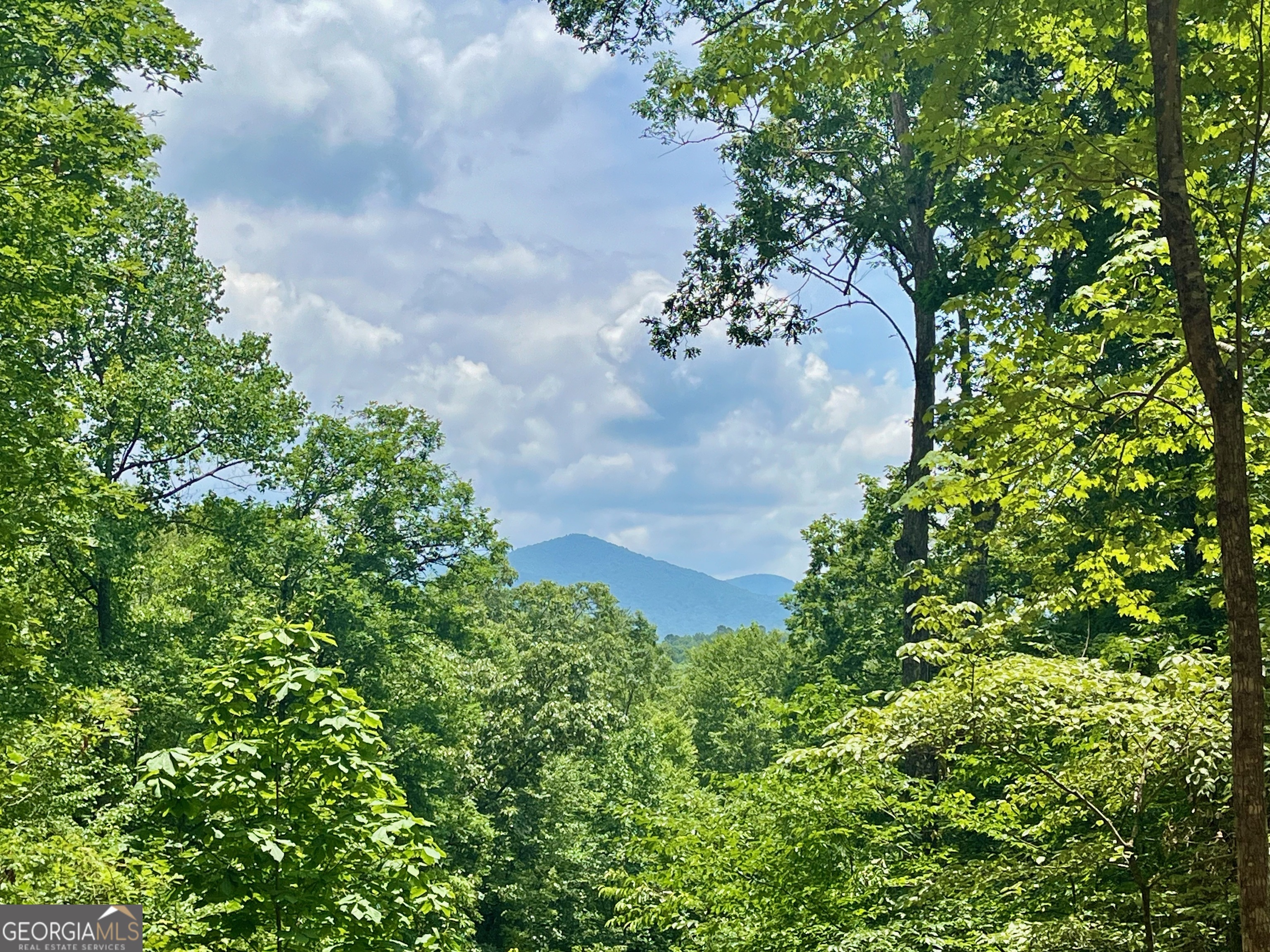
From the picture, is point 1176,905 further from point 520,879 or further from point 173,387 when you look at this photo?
point 520,879

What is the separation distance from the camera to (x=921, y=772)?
11.8 metres

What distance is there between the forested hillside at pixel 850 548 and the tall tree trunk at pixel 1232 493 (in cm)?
2

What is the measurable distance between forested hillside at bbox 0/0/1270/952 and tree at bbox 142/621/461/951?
0.03 metres

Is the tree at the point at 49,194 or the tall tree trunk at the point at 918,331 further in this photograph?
the tall tree trunk at the point at 918,331

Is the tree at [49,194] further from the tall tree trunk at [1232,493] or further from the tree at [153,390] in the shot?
the tall tree trunk at [1232,493]

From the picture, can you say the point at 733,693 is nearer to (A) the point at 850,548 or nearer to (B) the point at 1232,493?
(A) the point at 850,548

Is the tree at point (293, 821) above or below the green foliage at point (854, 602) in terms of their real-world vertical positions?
below

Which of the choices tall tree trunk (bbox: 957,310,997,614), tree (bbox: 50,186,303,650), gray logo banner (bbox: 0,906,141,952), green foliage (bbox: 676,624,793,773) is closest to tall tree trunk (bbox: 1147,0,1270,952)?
tall tree trunk (bbox: 957,310,997,614)

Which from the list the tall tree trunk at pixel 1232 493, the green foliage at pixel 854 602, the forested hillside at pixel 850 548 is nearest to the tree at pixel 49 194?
the forested hillside at pixel 850 548

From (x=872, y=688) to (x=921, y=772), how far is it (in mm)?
10872

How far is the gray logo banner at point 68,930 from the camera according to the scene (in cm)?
569

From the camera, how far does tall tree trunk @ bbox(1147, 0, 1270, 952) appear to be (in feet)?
10.8

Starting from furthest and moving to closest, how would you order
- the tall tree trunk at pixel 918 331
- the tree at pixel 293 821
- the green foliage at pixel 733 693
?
the green foliage at pixel 733 693 → the tall tree trunk at pixel 918 331 → the tree at pixel 293 821

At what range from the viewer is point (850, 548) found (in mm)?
24562
